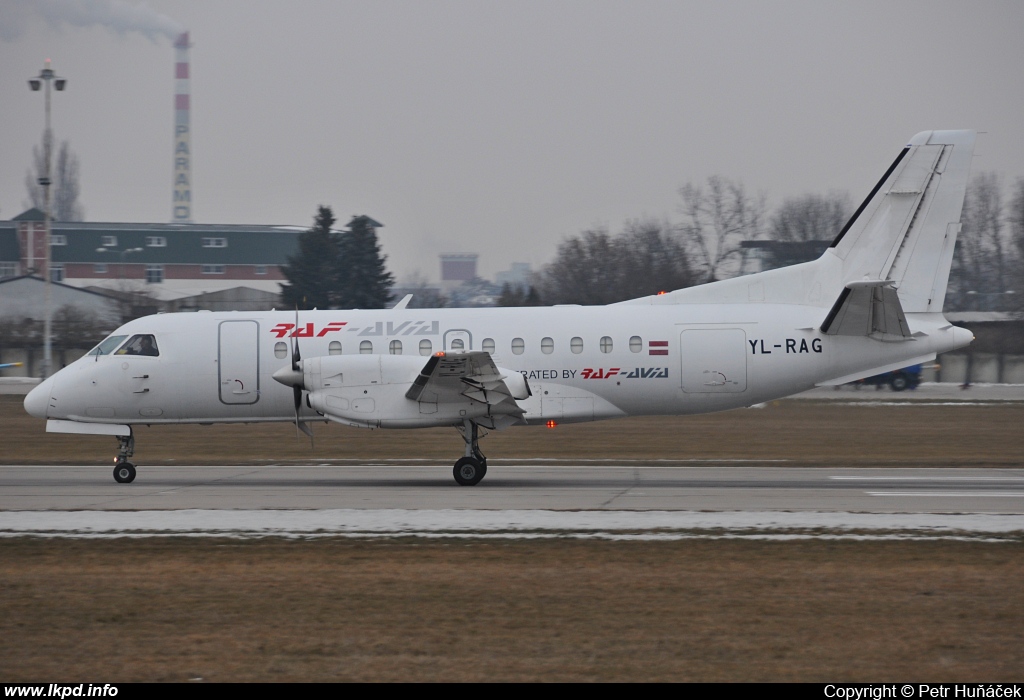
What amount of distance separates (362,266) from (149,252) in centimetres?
4406

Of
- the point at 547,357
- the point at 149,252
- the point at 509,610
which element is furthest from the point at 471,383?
the point at 149,252

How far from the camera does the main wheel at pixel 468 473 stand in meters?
18.0

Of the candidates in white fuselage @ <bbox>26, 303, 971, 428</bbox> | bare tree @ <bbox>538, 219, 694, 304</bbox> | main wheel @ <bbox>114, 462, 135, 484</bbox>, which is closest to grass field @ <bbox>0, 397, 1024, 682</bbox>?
main wheel @ <bbox>114, 462, 135, 484</bbox>

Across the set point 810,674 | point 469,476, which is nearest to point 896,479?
point 469,476

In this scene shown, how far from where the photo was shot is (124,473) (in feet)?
61.5

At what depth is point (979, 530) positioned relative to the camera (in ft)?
42.1

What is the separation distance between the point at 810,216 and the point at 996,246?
15404 mm

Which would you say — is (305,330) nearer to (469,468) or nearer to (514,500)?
(469,468)

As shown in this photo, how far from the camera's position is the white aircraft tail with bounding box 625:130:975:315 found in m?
18.9

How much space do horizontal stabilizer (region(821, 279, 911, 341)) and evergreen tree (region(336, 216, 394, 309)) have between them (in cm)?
4419

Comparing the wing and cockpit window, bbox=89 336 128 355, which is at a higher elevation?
cockpit window, bbox=89 336 128 355

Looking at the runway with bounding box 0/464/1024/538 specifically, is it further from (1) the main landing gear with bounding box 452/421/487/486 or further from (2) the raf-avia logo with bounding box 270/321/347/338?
(2) the raf-avia logo with bounding box 270/321/347/338

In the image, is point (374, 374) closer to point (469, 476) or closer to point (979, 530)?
point (469, 476)

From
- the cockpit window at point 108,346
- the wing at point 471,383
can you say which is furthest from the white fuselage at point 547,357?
the wing at point 471,383
